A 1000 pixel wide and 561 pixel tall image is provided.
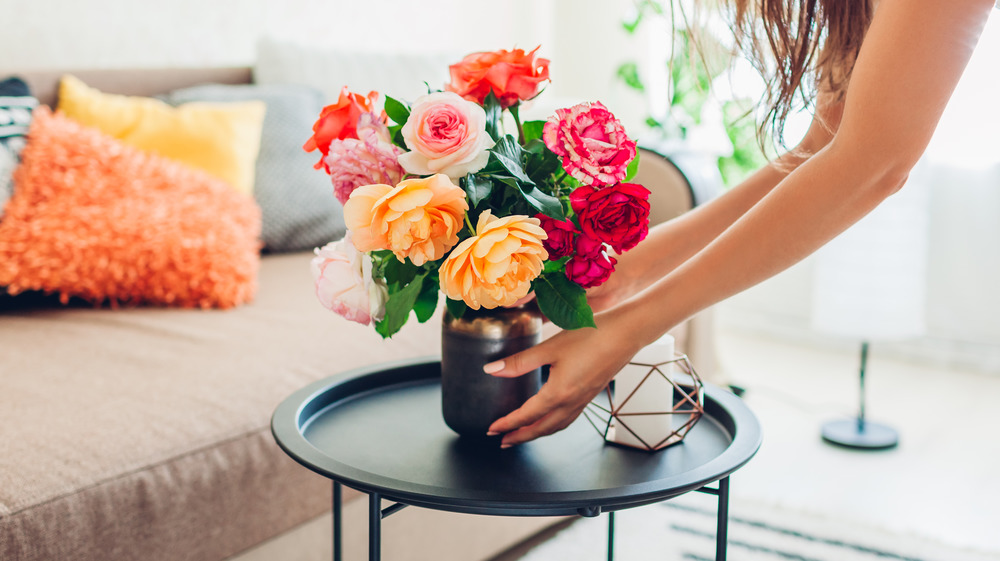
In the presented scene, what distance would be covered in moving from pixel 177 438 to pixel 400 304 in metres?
0.43

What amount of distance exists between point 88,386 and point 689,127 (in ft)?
7.88

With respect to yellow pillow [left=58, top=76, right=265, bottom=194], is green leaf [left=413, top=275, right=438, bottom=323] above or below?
below

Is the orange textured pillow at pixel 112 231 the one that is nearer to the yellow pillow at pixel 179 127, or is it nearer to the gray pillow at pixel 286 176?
the yellow pillow at pixel 179 127

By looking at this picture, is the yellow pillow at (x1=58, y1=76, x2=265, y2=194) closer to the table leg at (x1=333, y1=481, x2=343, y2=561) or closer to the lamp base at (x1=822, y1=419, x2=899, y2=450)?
the table leg at (x1=333, y1=481, x2=343, y2=561)

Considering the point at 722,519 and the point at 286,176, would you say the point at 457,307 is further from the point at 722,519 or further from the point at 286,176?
the point at 286,176

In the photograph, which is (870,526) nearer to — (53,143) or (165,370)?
(165,370)

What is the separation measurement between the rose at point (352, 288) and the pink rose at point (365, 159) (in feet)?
0.19

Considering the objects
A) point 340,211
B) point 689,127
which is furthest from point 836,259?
point 340,211

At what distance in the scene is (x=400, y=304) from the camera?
2.52ft

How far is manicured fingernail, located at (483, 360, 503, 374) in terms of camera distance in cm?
80

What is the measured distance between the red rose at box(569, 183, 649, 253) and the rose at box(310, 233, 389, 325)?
8.4 inches

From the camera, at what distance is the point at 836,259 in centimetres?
207

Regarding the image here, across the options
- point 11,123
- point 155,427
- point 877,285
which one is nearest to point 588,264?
point 155,427

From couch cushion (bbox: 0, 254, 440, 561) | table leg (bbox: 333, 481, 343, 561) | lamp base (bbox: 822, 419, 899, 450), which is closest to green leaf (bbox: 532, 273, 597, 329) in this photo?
table leg (bbox: 333, 481, 343, 561)
